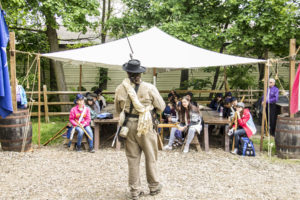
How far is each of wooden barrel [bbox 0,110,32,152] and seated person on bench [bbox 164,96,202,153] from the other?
3028 millimetres

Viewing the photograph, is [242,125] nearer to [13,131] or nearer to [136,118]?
[136,118]

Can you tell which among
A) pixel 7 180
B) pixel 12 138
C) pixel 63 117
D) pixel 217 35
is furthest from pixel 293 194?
pixel 63 117

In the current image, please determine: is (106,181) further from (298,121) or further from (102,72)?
(102,72)

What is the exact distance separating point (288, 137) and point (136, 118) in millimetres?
3438

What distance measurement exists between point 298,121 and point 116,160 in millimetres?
3532

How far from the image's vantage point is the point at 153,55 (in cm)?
706

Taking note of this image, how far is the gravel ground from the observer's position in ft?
13.6

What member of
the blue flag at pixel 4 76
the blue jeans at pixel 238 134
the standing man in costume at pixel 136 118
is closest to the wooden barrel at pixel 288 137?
the blue jeans at pixel 238 134

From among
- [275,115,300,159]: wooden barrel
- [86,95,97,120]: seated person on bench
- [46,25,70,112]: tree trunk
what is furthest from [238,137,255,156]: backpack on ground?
[46,25,70,112]: tree trunk

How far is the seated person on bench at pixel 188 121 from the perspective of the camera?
646 cm

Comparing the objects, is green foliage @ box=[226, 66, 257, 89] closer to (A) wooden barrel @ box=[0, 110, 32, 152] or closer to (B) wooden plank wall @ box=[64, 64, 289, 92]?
(B) wooden plank wall @ box=[64, 64, 289, 92]

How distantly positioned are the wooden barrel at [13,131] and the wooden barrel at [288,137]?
5095 mm

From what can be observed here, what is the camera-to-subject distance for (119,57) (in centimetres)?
708

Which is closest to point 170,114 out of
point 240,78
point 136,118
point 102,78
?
point 136,118
